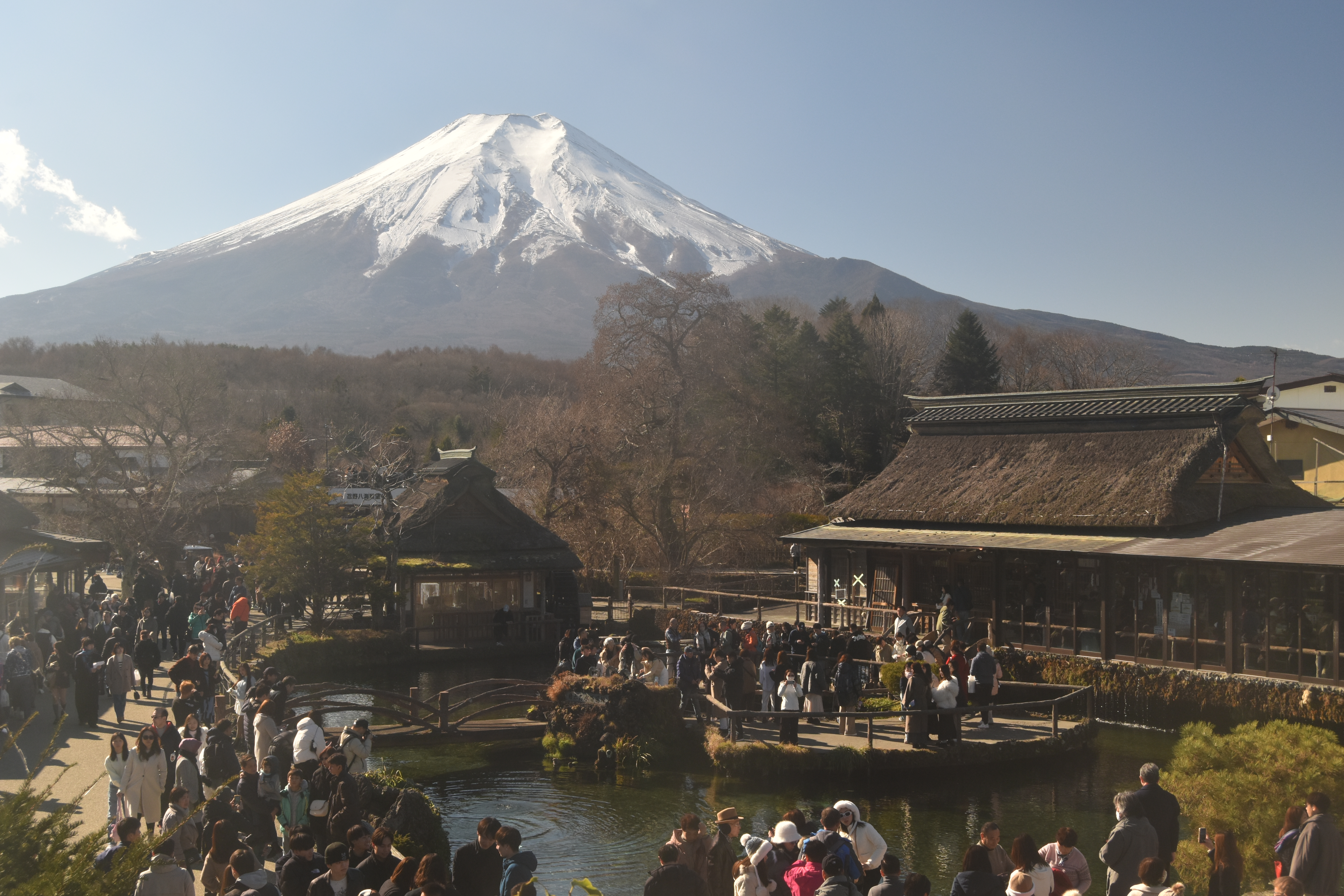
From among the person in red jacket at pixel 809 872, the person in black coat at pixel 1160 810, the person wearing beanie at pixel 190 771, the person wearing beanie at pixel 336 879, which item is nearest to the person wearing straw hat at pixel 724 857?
the person in red jacket at pixel 809 872

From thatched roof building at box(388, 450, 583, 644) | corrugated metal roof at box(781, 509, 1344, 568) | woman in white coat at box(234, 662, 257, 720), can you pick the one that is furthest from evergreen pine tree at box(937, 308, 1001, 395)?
woman in white coat at box(234, 662, 257, 720)

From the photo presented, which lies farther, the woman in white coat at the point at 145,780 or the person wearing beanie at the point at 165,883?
the woman in white coat at the point at 145,780

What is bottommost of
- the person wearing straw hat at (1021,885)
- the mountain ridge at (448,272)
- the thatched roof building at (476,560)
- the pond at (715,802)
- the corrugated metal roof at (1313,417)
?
the pond at (715,802)

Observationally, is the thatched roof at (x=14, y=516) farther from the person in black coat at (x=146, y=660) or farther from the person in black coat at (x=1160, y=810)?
the person in black coat at (x=1160, y=810)

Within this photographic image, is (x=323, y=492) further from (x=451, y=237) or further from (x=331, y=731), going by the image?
(x=451, y=237)

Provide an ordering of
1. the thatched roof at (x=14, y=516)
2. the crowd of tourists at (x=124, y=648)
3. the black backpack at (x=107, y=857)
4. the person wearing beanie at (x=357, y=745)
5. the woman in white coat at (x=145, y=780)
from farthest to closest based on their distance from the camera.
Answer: the thatched roof at (x=14, y=516) → the crowd of tourists at (x=124, y=648) → the person wearing beanie at (x=357, y=745) → the woman in white coat at (x=145, y=780) → the black backpack at (x=107, y=857)

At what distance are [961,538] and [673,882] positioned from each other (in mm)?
17340

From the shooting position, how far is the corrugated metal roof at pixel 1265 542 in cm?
1669

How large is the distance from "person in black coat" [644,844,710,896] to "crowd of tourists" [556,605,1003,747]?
7399mm

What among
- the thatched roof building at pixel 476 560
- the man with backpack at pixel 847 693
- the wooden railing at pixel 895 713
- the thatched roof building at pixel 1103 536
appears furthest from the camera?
the thatched roof building at pixel 476 560

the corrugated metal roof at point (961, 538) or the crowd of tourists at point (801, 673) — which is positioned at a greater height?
the corrugated metal roof at point (961, 538)

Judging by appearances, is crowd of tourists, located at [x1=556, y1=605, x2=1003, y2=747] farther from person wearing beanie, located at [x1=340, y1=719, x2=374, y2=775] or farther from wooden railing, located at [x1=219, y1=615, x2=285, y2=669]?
wooden railing, located at [x1=219, y1=615, x2=285, y2=669]

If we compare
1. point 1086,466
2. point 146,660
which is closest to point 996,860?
point 146,660

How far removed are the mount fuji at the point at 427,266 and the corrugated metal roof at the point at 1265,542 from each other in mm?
112994
